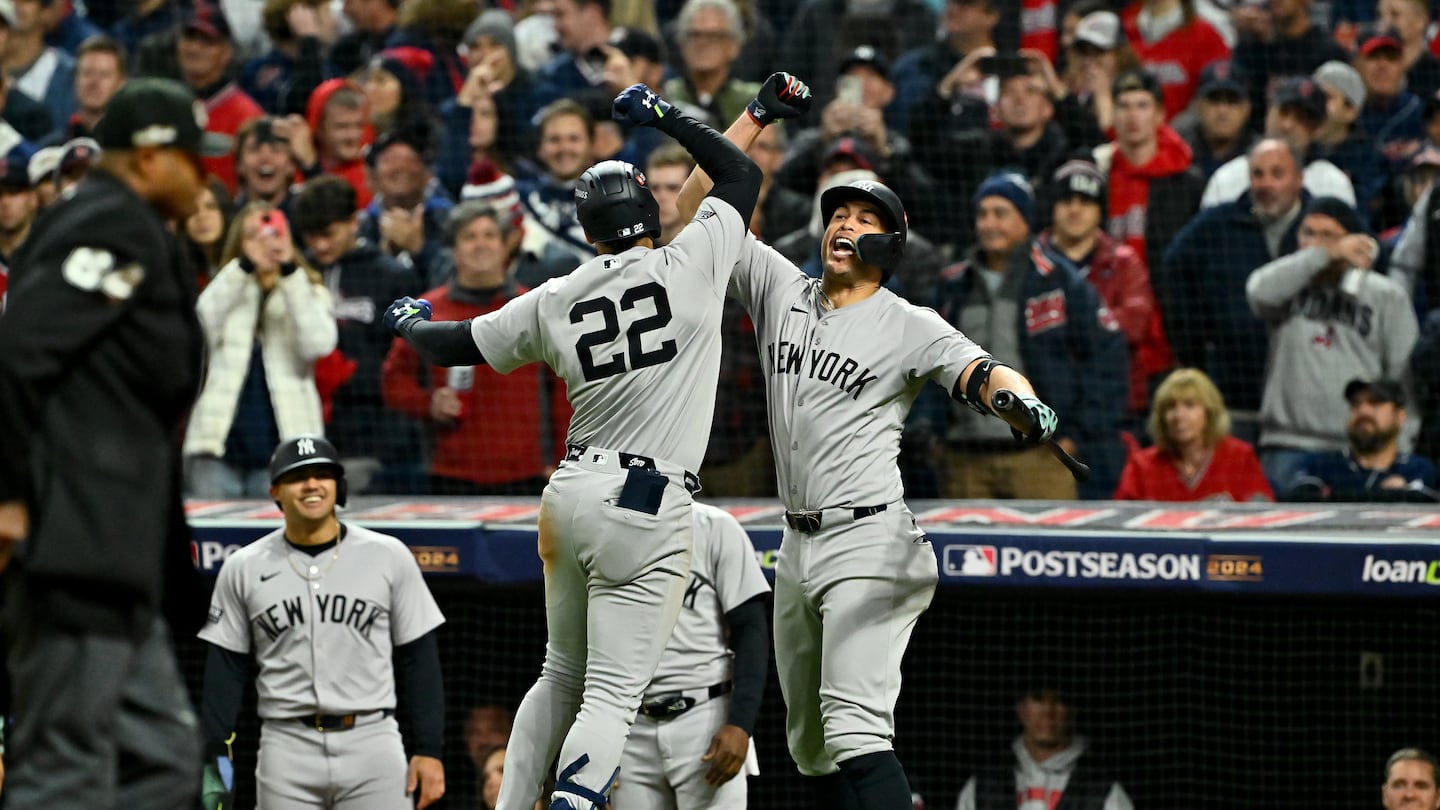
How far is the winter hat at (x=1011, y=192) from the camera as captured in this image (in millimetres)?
7953

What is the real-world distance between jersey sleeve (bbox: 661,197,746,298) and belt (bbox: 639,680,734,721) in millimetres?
1591

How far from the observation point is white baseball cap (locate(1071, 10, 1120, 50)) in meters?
9.40

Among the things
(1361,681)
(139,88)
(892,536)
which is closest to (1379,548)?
(1361,681)

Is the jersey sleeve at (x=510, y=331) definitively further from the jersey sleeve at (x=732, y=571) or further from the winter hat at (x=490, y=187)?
the winter hat at (x=490, y=187)

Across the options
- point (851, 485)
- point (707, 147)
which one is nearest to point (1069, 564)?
point (851, 485)

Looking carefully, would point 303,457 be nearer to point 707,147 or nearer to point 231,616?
point 231,616

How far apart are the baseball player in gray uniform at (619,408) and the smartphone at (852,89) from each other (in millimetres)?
4200

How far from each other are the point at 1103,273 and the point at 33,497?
222 inches

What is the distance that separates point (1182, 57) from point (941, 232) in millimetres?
1936

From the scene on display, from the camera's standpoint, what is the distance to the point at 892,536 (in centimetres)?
498

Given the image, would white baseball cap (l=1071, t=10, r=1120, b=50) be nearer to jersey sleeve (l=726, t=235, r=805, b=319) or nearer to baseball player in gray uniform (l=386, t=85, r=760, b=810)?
jersey sleeve (l=726, t=235, r=805, b=319)

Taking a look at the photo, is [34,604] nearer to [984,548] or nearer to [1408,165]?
[984,548]

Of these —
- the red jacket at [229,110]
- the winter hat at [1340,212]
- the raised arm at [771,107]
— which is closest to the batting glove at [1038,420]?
the raised arm at [771,107]

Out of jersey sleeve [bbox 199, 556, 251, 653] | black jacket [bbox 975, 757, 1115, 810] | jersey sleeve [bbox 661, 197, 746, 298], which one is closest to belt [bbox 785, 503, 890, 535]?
jersey sleeve [bbox 661, 197, 746, 298]
